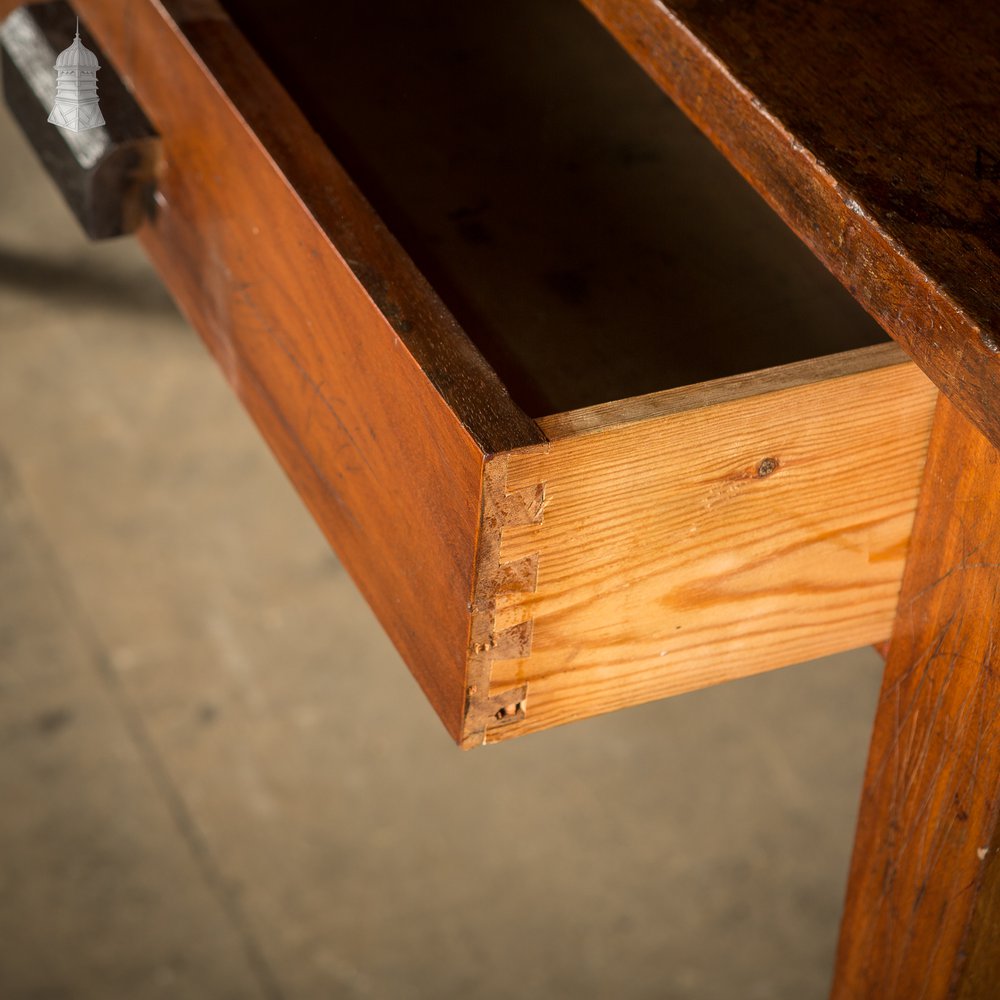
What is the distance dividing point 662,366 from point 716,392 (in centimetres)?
18

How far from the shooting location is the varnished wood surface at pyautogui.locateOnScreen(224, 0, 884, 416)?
0.78 m

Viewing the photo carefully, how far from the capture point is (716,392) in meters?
0.59

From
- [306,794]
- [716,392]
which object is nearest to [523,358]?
[716,392]

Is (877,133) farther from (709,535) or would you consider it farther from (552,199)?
(552,199)

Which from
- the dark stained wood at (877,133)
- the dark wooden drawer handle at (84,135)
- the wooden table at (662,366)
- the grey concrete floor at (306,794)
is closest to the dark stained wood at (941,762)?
the wooden table at (662,366)

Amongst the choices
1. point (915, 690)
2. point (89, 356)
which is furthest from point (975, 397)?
point (89, 356)

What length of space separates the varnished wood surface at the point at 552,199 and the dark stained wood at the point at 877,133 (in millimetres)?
182

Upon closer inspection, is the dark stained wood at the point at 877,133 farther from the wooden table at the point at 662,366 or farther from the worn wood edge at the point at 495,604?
the worn wood edge at the point at 495,604

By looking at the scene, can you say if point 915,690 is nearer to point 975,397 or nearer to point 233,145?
point 975,397

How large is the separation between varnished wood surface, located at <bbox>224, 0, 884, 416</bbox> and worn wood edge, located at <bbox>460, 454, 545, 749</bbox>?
0.49 ft

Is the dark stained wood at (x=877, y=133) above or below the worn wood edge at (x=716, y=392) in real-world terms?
above

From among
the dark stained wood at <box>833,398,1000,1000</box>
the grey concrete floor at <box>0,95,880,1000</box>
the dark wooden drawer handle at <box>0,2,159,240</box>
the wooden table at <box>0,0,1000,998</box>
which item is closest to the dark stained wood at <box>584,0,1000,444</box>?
the wooden table at <box>0,0,1000,998</box>

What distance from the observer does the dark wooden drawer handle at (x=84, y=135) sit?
0.83 metres

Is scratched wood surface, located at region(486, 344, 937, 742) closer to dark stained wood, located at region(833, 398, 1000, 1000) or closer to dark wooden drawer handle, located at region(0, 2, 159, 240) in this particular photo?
dark stained wood, located at region(833, 398, 1000, 1000)
